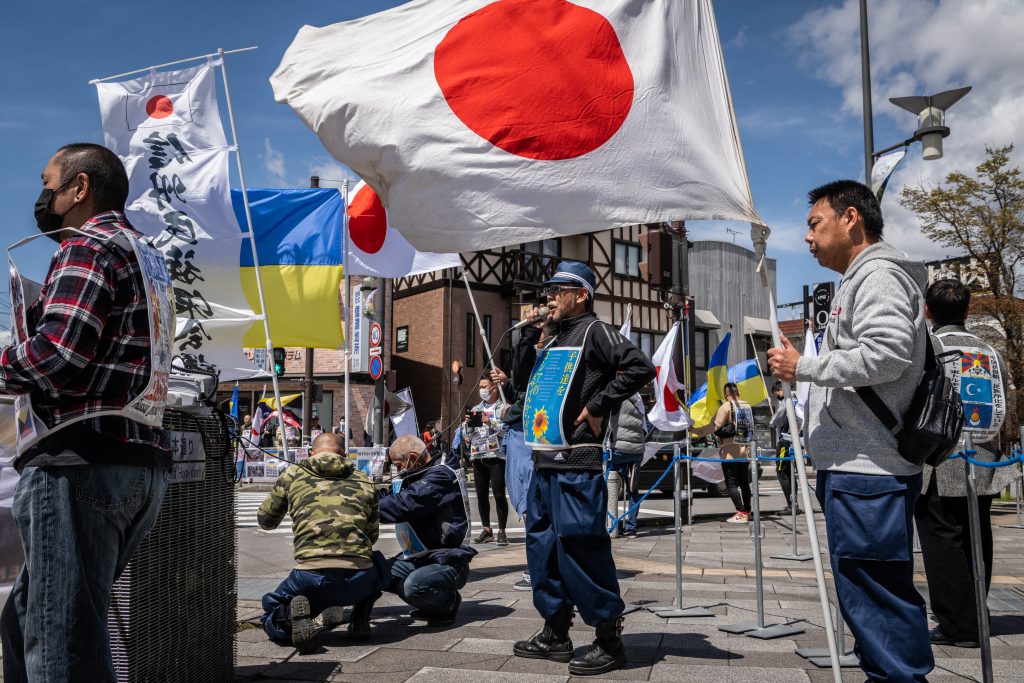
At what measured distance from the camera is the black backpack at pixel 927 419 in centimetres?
294

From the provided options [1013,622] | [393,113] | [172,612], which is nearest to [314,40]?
[393,113]

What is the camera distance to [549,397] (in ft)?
14.8

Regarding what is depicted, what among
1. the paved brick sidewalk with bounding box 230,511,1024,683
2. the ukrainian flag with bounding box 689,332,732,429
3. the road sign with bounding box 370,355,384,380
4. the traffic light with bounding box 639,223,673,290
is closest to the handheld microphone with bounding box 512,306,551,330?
the paved brick sidewalk with bounding box 230,511,1024,683

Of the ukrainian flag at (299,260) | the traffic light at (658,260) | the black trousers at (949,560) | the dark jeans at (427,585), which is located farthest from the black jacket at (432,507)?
the traffic light at (658,260)

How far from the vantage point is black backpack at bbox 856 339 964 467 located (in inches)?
116

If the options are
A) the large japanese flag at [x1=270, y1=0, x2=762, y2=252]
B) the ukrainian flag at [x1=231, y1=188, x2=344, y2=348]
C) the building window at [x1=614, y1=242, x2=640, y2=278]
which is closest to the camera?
the large japanese flag at [x1=270, y1=0, x2=762, y2=252]

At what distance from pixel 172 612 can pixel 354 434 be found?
3134 cm

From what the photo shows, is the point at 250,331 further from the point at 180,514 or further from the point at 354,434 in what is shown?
the point at 354,434

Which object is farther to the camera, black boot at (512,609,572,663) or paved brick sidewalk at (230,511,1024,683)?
black boot at (512,609,572,663)

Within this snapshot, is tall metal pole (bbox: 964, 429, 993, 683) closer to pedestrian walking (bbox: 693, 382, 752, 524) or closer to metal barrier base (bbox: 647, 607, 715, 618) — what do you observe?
metal barrier base (bbox: 647, 607, 715, 618)

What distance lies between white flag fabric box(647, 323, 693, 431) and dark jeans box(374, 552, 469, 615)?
7.28 meters

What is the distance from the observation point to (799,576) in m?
7.38

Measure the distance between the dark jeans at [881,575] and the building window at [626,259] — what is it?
32906mm

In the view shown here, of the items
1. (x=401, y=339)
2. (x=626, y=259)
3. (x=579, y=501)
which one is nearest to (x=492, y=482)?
(x=579, y=501)
